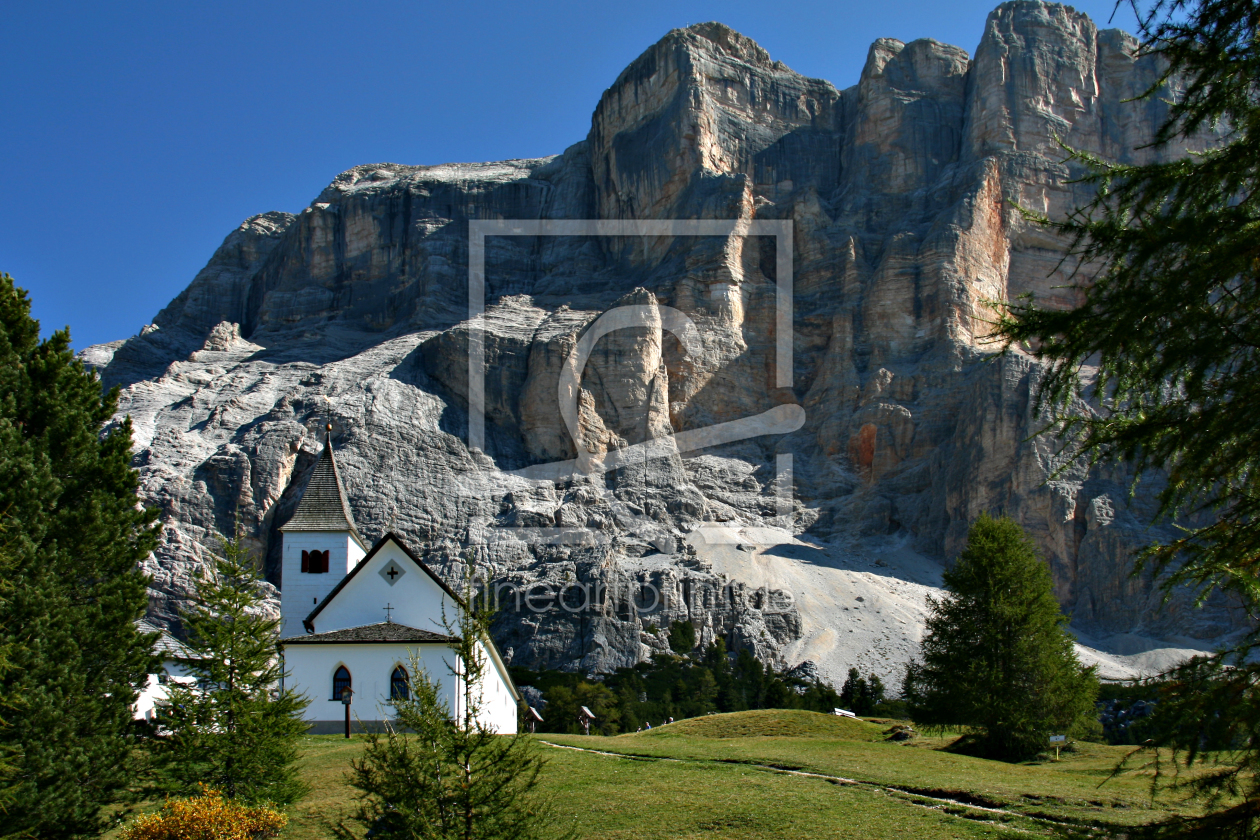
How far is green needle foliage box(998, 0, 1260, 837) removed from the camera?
22.4 ft

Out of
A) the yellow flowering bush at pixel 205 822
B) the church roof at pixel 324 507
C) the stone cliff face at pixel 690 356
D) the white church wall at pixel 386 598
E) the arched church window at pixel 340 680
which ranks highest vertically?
the stone cliff face at pixel 690 356

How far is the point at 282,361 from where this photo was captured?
106m

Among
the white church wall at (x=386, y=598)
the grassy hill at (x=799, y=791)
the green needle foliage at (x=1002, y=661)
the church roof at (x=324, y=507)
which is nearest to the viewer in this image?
the grassy hill at (x=799, y=791)

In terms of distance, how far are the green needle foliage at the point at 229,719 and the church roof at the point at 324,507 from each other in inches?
606

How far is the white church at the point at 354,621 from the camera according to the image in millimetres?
26328

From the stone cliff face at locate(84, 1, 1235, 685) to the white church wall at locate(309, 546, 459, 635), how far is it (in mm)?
40359

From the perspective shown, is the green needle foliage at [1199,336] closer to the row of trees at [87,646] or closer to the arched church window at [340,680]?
the row of trees at [87,646]

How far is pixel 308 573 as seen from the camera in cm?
3228

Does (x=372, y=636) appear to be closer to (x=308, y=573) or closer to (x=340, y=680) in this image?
(x=340, y=680)

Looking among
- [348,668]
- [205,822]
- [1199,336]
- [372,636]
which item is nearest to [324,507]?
[372,636]

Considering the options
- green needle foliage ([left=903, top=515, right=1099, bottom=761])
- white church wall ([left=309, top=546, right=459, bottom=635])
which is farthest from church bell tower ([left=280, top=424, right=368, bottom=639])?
green needle foliage ([left=903, top=515, right=1099, bottom=761])

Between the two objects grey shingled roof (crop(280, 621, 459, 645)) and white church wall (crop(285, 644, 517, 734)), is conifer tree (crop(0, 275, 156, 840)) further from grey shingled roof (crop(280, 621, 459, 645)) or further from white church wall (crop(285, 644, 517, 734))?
white church wall (crop(285, 644, 517, 734))

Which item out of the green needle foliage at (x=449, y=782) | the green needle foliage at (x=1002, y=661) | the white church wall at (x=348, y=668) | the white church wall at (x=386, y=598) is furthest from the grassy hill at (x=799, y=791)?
A: the white church wall at (x=386, y=598)

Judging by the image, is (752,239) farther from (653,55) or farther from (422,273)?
(422,273)
